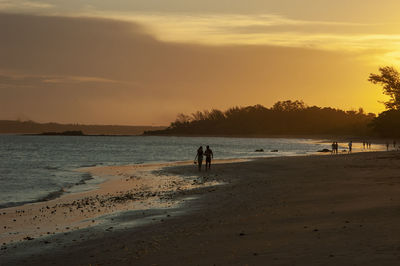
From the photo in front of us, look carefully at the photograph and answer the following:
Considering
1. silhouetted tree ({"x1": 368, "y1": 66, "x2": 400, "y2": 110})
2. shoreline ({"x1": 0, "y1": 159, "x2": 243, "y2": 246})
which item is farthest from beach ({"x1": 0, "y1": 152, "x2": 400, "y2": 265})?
silhouetted tree ({"x1": 368, "y1": 66, "x2": 400, "y2": 110})

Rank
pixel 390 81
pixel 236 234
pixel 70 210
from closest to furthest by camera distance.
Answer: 1. pixel 236 234
2. pixel 70 210
3. pixel 390 81

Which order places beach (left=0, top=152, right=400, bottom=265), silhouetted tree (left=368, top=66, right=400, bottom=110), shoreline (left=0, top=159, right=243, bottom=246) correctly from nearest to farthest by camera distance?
1. beach (left=0, top=152, right=400, bottom=265)
2. shoreline (left=0, top=159, right=243, bottom=246)
3. silhouetted tree (left=368, top=66, right=400, bottom=110)

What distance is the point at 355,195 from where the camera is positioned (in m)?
20.0

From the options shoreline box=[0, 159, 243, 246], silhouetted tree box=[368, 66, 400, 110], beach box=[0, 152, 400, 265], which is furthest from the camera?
silhouetted tree box=[368, 66, 400, 110]

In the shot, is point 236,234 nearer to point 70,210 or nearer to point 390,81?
point 70,210

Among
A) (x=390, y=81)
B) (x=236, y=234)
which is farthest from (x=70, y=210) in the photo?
(x=390, y=81)

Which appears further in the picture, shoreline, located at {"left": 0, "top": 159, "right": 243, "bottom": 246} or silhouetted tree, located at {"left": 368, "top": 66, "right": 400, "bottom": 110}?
silhouetted tree, located at {"left": 368, "top": 66, "right": 400, "bottom": 110}

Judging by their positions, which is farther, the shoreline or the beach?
the shoreline

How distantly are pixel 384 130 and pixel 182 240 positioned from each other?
13943cm

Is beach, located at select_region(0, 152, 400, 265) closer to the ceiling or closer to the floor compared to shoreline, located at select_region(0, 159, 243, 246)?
closer to the ceiling

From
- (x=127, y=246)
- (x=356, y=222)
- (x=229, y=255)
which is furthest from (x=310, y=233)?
(x=127, y=246)

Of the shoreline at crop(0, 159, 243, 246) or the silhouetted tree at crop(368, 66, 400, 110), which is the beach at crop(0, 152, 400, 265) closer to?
the shoreline at crop(0, 159, 243, 246)

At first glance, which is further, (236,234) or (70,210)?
(70,210)

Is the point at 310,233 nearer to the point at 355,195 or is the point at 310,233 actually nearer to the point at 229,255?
the point at 229,255
